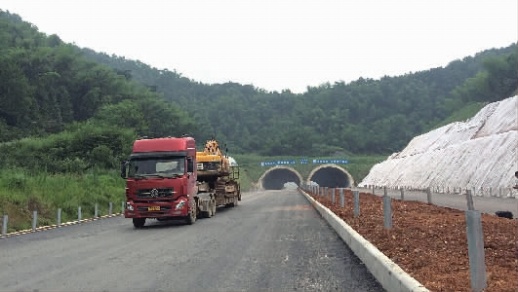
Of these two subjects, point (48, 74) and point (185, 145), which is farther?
point (48, 74)

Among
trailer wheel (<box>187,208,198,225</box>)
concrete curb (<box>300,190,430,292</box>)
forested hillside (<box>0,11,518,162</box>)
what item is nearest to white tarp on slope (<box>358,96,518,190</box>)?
trailer wheel (<box>187,208,198,225</box>)

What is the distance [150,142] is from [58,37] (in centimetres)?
14368

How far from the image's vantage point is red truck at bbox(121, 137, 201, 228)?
63.8 ft

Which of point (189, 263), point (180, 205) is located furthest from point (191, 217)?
point (189, 263)

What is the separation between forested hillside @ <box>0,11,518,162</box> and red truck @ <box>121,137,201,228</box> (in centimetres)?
4525

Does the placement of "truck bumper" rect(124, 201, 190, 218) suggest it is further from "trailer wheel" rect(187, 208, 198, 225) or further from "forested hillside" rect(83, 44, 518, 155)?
"forested hillside" rect(83, 44, 518, 155)

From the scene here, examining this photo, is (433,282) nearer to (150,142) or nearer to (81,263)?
(81,263)

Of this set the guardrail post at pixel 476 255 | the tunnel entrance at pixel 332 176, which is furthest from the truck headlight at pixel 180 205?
the tunnel entrance at pixel 332 176

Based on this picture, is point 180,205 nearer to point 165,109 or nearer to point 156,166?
point 156,166

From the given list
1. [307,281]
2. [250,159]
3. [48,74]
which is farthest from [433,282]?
[250,159]

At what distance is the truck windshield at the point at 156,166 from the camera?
779 inches

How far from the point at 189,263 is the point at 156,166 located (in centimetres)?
1021

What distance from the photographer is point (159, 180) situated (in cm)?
1948

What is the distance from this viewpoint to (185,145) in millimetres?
20594
